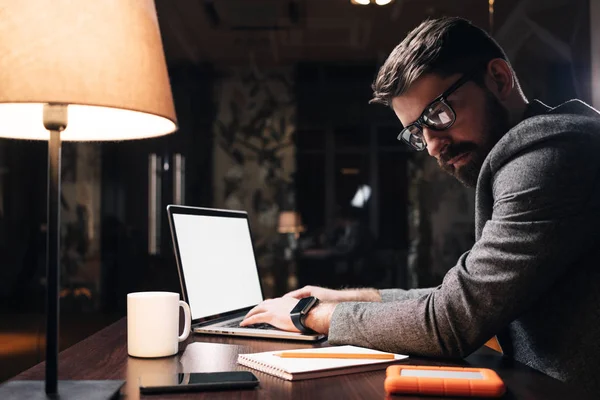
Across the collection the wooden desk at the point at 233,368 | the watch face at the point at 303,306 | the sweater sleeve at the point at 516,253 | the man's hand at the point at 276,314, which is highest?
the sweater sleeve at the point at 516,253

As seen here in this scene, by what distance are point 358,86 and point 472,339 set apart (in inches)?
147

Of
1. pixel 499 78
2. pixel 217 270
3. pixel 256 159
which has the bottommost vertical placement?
pixel 217 270

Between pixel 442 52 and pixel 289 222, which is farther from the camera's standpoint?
pixel 289 222

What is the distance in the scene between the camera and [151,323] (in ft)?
3.31

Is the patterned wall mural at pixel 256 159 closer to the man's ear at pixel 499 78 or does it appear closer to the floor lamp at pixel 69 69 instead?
the man's ear at pixel 499 78

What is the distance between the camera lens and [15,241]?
14.0 feet

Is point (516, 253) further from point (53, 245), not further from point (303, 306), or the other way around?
point (53, 245)

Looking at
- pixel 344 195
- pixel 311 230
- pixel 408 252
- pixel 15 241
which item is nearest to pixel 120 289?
pixel 15 241

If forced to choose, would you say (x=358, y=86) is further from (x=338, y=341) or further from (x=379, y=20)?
(x=338, y=341)

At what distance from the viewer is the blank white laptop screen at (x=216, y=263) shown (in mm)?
1328

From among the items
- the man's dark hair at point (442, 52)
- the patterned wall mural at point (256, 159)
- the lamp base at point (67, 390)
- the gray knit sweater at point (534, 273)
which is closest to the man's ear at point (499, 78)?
the man's dark hair at point (442, 52)

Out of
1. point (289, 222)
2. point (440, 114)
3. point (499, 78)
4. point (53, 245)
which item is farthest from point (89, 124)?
point (289, 222)

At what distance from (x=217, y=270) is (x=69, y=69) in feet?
2.70

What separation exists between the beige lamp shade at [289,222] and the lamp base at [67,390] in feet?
11.9
